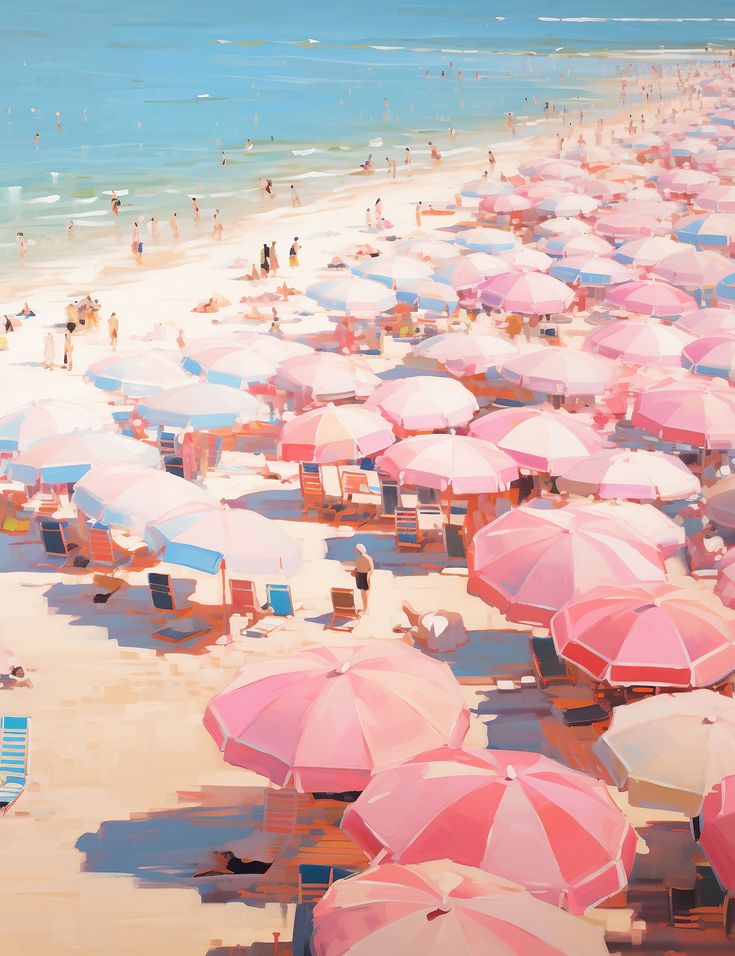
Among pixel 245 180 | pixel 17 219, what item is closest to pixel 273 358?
pixel 17 219

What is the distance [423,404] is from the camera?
15312mm

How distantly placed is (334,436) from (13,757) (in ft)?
21.2

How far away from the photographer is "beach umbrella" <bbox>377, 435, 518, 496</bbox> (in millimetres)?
12719

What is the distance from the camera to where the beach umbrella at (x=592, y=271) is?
24.0 metres

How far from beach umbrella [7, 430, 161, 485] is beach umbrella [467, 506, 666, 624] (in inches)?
195

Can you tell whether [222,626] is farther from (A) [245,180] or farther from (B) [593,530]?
(A) [245,180]

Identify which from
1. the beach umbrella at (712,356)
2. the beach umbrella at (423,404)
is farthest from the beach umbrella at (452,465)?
the beach umbrella at (712,356)

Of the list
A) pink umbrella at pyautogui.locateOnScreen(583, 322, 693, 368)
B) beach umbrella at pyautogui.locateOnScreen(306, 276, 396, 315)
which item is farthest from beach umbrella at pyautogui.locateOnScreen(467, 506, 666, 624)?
beach umbrella at pyautogui.locateOnScreen(306, 276, 396, 315)

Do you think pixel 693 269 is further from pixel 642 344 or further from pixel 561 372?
pixel 561 372

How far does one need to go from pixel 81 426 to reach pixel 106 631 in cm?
391

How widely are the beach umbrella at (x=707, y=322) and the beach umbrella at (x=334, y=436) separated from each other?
814 cm

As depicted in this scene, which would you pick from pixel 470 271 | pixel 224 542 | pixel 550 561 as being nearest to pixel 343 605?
pixel 224 542

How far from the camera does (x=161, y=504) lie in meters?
11.8

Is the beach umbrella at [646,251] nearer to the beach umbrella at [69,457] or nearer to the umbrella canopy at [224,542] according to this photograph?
the beach umbrella at [69,457]
